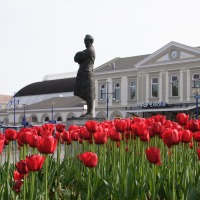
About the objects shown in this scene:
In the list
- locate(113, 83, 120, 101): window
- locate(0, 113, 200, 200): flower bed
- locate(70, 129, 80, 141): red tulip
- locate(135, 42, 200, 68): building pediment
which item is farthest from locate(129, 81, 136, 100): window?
locate(70, 129, 80, 141): red tulip

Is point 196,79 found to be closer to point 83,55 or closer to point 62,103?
point 62,103

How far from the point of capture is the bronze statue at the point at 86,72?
1237cm

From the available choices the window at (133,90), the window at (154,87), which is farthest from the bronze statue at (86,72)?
the window at (133,90)

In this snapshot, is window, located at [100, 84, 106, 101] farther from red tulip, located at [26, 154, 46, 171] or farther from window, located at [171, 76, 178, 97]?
red tulip, located at [26, 154, 46, 171]

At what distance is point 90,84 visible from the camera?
12.6m

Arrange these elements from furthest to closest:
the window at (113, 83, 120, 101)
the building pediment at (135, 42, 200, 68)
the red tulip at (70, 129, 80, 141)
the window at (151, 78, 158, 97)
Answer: the window at (113, 83, 120, 101) → the window at (151, 78, 158, 97) → the building pediment at (135, 42, 200, 68) → the red tulip at (70, 129, 80, 141)

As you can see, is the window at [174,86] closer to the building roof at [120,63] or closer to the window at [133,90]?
the window at [133,90]

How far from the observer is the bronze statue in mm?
12367

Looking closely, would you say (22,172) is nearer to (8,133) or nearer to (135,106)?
(8,133)

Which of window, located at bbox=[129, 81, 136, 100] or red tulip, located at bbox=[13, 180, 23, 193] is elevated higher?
window, located at bbox=[129, 81, 136, 100]

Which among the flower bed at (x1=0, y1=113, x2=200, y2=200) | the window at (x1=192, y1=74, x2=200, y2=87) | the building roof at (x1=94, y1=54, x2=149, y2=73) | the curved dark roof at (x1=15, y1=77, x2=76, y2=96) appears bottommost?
the flower bed at (x1=0, y1=113, x2=200, y2=200)

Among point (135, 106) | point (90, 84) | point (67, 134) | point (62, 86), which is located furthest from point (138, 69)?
point (67, 134)

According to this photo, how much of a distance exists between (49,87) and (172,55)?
32325 mm

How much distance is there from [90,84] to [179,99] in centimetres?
2664
